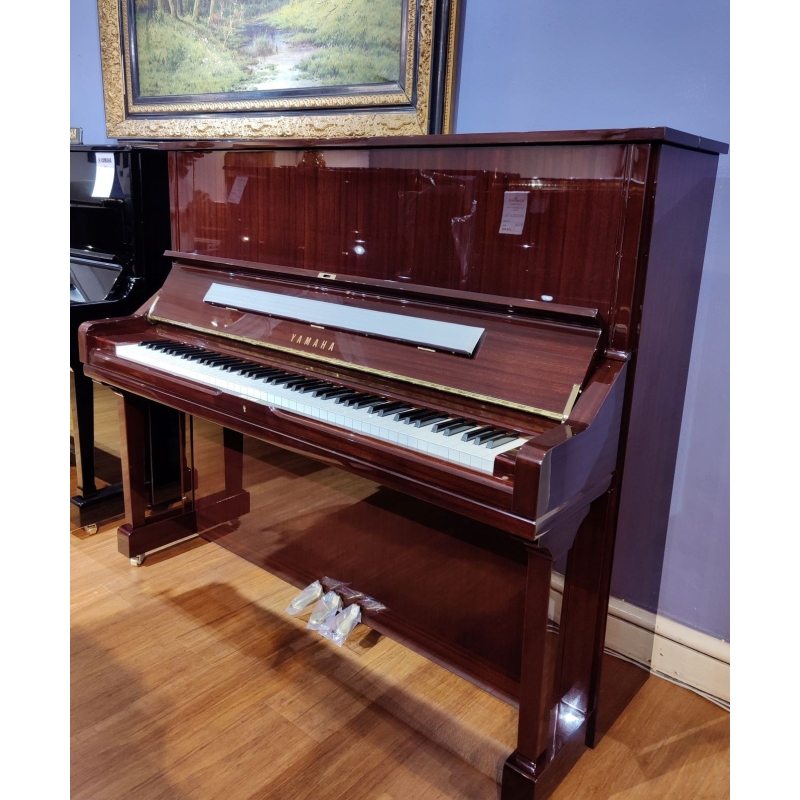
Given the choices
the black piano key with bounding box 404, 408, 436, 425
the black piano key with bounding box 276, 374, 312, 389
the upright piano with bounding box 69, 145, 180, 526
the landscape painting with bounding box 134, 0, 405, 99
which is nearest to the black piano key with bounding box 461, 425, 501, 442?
the black piano key with bounding box 404, 408, 436, 425

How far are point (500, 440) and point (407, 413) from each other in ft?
0.77

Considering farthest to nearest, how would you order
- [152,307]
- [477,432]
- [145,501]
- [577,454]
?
[145,501] < [152,307] < [477,432] < [577,454]

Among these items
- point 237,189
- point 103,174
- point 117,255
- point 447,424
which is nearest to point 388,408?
point 447,424

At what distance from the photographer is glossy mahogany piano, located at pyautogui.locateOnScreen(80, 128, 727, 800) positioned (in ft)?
4.31

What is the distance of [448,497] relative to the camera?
1.30m

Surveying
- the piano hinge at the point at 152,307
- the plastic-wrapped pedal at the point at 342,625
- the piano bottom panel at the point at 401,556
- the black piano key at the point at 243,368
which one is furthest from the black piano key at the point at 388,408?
the piano hinge at the point at 152,307

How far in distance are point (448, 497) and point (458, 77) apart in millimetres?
1276

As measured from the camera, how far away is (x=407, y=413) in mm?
1460

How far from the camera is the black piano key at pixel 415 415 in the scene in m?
1.42

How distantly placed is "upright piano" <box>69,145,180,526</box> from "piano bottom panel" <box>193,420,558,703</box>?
281mm

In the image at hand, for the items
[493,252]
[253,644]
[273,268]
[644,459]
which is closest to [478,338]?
[493,252]

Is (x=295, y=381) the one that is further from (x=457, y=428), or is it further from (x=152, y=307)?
(x=152, y=307)

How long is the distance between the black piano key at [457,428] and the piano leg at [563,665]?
0.84 feet

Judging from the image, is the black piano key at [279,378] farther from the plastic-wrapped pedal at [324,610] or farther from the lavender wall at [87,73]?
the lavender wall at [87,73]
